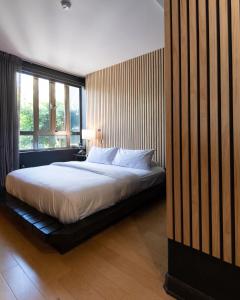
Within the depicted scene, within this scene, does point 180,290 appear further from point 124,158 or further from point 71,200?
point 124,158

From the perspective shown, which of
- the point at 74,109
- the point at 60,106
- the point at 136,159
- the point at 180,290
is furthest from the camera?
the point at 74,109

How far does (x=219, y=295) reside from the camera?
1.30 meters

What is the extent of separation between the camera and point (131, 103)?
424 centimetres

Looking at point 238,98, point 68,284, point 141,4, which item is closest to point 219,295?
point 68,284

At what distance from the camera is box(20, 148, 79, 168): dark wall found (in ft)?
13.6

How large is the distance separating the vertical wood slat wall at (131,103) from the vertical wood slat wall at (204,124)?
237 centimetres

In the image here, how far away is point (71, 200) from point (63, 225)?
0.27m

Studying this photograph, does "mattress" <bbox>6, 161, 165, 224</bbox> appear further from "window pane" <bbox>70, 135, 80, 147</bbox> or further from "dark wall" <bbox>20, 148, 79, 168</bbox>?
"window pane" <bbox>70, 135, 80, 147</bbox>

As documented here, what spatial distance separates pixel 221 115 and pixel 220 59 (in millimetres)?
357

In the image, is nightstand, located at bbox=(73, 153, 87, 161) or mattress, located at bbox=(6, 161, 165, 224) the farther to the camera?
nightstand, located at bbox=(73, 153, 87, 161)

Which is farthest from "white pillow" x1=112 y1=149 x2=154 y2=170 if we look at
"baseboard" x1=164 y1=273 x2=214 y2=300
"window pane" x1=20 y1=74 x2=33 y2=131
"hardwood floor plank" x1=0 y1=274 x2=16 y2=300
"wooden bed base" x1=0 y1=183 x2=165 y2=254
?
"hardwood floor plank" x1=0 y1=274 x2=16 y2=300

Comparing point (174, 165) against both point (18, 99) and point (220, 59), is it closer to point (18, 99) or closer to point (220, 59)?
point (220, 59)

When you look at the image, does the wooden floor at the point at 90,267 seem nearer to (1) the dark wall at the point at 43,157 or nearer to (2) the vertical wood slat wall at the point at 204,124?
(2) the vertical wood slat wall at the point at 204,124

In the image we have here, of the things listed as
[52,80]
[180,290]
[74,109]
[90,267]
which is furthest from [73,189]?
[74,109]
